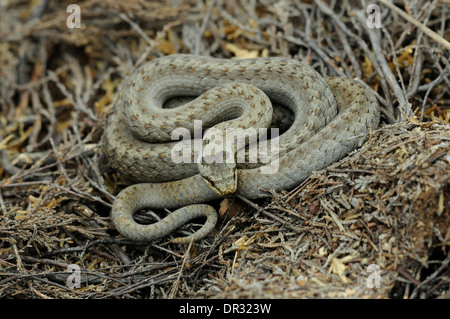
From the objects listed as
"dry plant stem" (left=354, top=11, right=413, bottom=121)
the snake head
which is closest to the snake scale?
the snake head

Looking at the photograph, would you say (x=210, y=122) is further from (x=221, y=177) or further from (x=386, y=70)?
(x=386, y=70)

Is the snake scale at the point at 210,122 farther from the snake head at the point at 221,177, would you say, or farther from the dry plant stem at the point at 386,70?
the dry plant stem at the point at 386,70

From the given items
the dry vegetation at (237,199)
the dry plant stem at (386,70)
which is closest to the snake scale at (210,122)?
the dry vegetation at (237,199)

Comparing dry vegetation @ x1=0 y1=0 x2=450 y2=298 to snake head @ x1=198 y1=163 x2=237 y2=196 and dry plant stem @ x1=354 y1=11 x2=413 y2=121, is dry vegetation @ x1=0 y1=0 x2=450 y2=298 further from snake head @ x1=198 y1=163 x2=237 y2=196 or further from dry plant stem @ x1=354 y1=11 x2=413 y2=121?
snake head @ x1=198 y1=163 x2=237 y2=196

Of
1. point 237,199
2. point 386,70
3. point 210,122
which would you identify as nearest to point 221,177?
point 237,199
